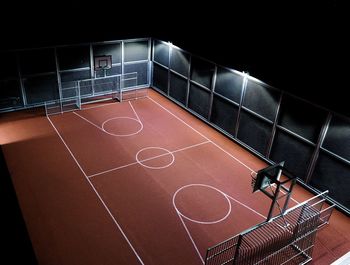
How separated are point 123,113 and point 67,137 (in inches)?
129

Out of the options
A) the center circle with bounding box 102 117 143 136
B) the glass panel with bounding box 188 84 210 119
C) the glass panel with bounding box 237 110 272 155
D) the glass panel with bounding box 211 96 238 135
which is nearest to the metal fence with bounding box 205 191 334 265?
the glass panel with bounding box 237 110 272 155

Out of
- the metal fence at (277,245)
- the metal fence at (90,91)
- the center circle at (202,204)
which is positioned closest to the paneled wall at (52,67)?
the metal fence at (90,91)

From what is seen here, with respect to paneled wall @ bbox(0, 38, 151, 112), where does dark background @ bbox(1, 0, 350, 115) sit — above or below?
above

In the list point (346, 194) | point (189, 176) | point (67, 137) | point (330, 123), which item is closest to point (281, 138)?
point (330, 123)

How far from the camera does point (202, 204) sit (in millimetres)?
10977

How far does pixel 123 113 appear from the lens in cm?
1650

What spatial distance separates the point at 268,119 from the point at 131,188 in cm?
586

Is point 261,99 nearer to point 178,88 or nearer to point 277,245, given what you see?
point 178,88

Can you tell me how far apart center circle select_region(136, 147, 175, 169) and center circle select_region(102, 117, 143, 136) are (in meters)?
1.59

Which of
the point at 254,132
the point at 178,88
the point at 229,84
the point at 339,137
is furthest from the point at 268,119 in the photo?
the point at 178,88

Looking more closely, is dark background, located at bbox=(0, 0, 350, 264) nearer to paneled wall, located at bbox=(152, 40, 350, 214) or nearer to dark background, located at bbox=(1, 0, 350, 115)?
dark background, located at bbox=(1, 0, 350, 115)

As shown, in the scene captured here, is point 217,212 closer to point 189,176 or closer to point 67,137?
point 189,176

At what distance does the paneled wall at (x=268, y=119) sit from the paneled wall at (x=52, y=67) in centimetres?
199

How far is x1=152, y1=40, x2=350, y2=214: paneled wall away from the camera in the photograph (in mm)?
11047
